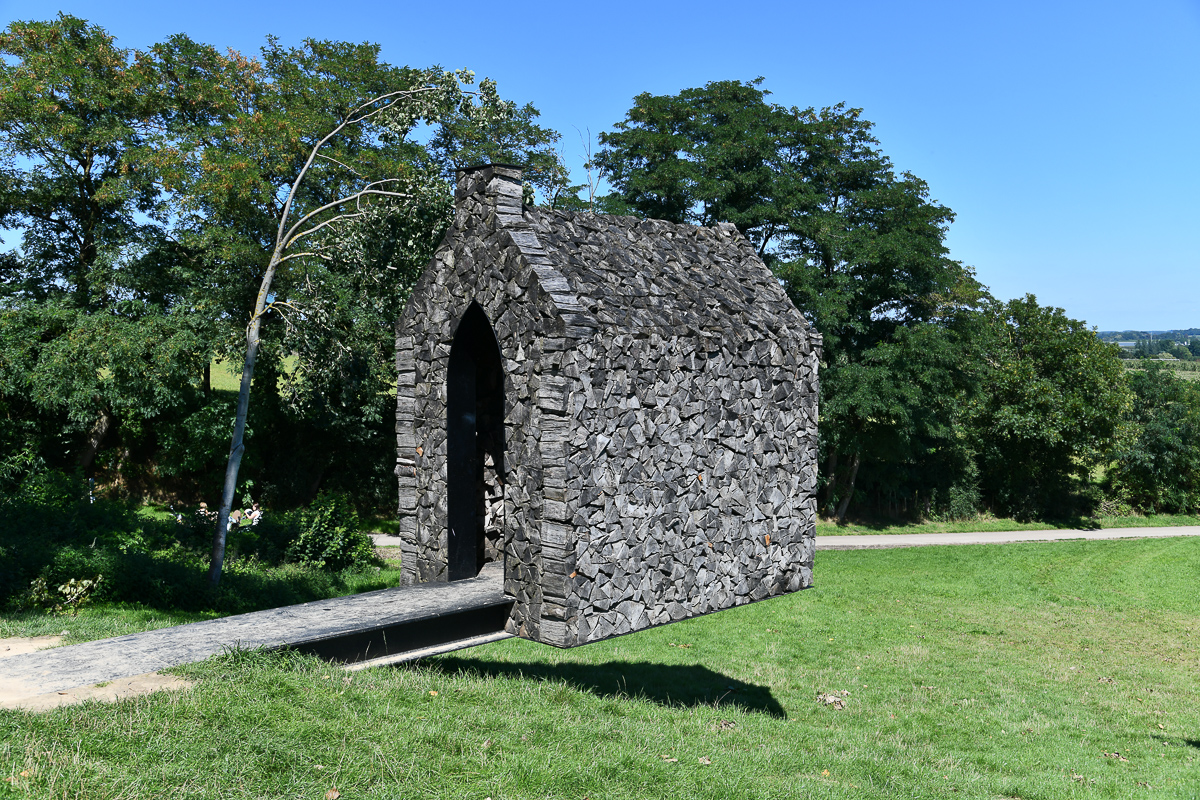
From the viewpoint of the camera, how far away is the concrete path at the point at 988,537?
87.9ft

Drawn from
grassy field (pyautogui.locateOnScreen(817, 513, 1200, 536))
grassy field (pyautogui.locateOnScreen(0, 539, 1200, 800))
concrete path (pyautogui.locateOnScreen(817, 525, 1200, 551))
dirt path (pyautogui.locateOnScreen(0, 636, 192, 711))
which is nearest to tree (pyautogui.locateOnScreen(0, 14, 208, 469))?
grassy field (pyautogui.locateOnScreen(0, 539, 1200, 800))

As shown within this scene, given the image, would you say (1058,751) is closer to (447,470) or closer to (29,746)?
(447,470)

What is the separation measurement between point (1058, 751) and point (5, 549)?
14760mm

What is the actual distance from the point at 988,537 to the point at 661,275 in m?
25.2

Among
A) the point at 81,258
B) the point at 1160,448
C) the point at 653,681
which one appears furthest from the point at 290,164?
the point at 1160,448

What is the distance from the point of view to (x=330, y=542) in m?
18.5

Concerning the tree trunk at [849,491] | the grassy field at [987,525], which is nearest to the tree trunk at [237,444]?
the grassy field at [987,525]

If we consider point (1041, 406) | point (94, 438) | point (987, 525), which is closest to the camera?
point (94, 438)

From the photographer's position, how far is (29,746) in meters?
4.79

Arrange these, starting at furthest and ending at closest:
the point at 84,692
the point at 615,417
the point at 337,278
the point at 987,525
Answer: the point at 987,525
the point at 337,278
the point at 615,417
the point at 84,692

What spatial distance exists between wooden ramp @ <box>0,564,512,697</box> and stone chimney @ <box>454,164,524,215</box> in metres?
4.10

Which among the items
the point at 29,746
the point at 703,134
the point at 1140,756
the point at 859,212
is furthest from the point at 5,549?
the point at 859,212

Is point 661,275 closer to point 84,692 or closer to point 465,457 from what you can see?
point 465,457

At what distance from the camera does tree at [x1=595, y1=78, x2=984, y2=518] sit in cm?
2506
